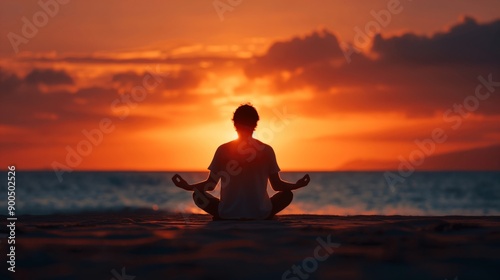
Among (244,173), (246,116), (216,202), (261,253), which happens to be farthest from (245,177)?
(261,253)

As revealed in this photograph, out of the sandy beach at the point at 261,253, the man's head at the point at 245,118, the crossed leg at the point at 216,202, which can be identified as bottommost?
the sandy beach at the point at 261,253

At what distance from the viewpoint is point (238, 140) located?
945 cm

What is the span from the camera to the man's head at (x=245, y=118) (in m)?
9.23

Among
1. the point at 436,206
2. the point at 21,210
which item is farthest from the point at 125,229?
the point at 436,206

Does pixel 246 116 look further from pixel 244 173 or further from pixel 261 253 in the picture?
pixel 261 253

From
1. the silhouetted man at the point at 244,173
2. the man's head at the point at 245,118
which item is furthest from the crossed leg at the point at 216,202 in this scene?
the man's head at the point at 245,118

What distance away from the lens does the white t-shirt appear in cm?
930

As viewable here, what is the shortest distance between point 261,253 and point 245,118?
140 inches

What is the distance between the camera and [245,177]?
9.28 metres

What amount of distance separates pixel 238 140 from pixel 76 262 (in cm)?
413

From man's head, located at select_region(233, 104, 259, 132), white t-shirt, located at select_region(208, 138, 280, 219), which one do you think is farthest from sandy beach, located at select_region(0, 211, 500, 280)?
man's head, located at select_region(233, 104, 259, 132)

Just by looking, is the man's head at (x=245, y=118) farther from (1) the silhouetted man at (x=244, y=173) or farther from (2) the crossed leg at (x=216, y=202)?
(2) the crossed leg at (x=216, y=202)

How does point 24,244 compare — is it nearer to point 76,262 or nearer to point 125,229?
point 76,262

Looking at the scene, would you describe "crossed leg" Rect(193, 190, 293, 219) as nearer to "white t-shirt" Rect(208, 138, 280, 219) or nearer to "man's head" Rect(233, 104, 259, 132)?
"white t-shirt" Rect(208, 138, 280, 219)
